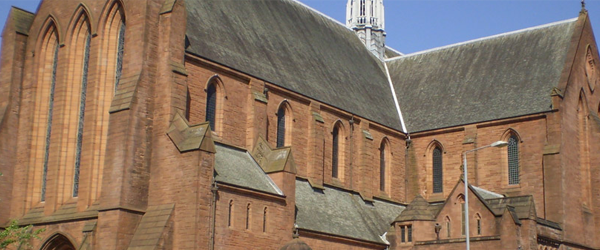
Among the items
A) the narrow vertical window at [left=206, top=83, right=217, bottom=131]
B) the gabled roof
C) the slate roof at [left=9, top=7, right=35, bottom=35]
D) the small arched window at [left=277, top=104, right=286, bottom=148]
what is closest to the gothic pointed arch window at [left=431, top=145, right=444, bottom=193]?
the gabled roof

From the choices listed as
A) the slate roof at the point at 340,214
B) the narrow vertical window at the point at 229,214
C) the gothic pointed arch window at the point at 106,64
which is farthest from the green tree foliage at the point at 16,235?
the slate roof at the point at 340,214

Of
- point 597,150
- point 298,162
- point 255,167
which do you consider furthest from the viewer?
point 597,150

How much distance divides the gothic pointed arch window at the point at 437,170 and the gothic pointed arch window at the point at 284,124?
1240 centimetres

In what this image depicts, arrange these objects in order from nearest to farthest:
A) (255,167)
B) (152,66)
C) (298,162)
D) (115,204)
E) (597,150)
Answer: (115,204), (152,66), (255,167), (298,162), (597,150)

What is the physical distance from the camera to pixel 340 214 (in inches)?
1646

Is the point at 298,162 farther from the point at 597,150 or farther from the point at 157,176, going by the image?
the point at 597,150

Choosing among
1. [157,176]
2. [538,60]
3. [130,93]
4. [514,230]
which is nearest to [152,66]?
[130,93]

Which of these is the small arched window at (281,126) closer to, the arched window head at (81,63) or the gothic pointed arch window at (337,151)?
the gothic pointed arch window at (337,151)

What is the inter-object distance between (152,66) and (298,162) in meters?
10.7

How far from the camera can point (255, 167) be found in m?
37.3

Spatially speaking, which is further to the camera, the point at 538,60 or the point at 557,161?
the point at 538,60

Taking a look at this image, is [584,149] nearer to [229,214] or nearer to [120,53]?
[229,214]

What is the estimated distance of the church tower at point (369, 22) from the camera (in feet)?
195

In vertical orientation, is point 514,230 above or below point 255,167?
below
